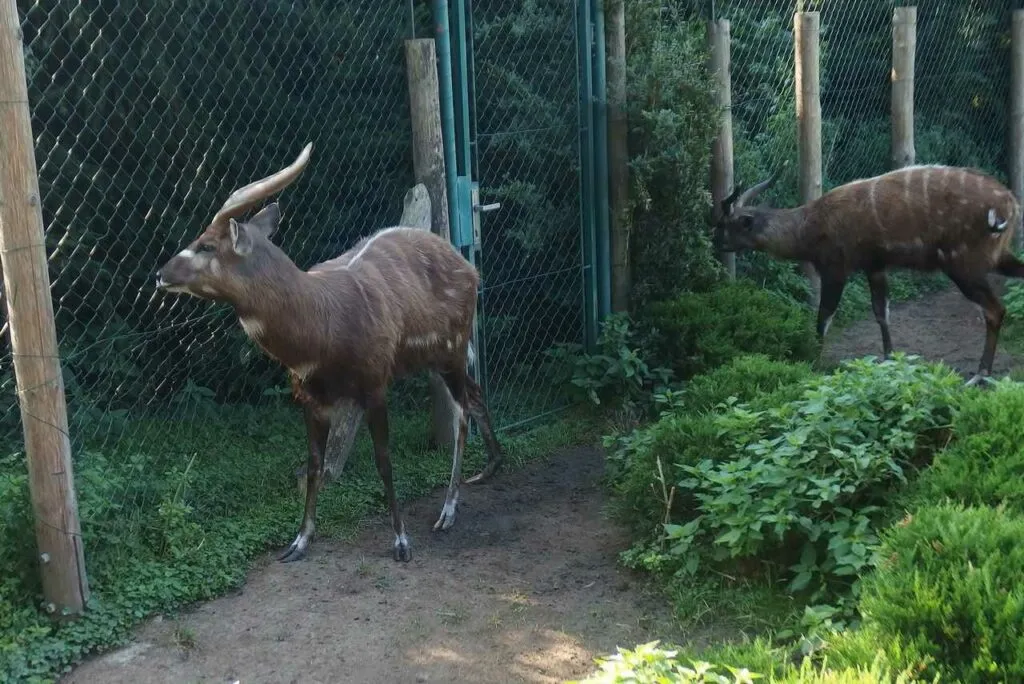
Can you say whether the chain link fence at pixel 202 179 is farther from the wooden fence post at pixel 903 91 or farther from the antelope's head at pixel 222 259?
the wooden fence post at pixel 903 91

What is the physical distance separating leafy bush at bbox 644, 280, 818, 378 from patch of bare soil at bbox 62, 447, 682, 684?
5.78 ft

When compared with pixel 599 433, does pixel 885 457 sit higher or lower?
higher

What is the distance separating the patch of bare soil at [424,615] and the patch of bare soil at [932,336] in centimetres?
372

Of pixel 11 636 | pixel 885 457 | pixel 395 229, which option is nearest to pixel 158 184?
pixel 395 229

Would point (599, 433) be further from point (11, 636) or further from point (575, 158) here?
point (11, 636)

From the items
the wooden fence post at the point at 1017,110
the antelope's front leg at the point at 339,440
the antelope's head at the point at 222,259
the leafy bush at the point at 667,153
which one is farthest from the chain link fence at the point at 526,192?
the wooden fence post at the point at 1017,110

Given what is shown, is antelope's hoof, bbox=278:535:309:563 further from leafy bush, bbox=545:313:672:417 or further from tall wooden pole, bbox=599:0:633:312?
tall wooden pole, bbox=599:0:633:312

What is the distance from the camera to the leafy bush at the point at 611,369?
7.40 meters

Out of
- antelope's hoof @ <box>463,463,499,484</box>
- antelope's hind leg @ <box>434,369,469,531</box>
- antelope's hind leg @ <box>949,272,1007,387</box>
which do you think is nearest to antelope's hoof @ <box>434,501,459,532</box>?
antelope's hind leg @ <box>434,369,469,531</box>

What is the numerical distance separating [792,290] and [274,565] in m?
5.59

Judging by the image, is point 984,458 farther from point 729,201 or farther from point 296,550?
point 729,201

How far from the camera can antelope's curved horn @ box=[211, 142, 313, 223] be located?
15.3 feet

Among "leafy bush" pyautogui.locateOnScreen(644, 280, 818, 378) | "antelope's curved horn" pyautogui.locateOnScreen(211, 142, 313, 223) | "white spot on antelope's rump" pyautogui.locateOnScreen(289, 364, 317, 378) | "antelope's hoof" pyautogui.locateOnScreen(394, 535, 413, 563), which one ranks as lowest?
"antelope's hoof" pyautogui.locateOnScreen(394, 535, 413, 563)

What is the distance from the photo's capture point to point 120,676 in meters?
4.33
